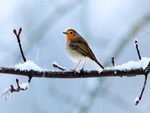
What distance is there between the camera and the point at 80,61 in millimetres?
3105

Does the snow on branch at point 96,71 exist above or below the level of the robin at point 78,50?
below

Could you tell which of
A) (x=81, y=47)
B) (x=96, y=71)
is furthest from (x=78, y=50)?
(x=96, y=71)

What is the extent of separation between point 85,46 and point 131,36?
2.09 feet

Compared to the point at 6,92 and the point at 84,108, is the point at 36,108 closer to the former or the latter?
the point at 84,108

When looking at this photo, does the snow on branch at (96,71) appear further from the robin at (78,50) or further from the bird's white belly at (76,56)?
the bird's white belly at (76,56)

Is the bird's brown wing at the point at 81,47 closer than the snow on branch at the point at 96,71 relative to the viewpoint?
No

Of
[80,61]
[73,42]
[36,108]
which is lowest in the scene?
[36,108]

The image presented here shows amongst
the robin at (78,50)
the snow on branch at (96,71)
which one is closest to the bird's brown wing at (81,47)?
the robin at (78,50)

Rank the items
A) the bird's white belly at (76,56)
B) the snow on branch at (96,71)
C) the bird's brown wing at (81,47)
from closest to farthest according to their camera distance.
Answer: the snow on branch at (96,71) < the bird's brown wing at (81,47) < the bird's white belly at (76,56)

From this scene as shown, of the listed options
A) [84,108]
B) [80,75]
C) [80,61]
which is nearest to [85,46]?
[80,61]

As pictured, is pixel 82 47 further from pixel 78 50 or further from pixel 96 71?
pixel 96 71

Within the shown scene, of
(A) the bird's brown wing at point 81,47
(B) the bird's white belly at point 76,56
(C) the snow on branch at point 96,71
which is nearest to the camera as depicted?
(C) the snow on branch at point 96,71

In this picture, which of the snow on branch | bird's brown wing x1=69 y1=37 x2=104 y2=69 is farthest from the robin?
the snow on branch

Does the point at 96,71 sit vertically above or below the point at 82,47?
below
